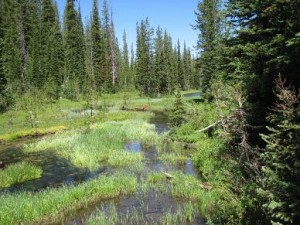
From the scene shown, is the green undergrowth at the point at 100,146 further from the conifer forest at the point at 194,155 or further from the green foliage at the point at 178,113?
the green foliage at the point at 178,113

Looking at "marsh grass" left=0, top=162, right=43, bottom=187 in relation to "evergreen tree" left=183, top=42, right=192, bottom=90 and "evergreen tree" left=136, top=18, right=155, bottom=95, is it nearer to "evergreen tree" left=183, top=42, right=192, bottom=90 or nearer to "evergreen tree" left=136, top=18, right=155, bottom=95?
"evergreen tree" left=136, top=18, right=155, bottom=95

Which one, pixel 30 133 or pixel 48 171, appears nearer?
pixel 48 171

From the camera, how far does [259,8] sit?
581 inches

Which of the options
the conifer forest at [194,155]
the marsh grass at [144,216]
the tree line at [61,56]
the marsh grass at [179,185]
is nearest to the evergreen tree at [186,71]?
the tree line at [61,56]

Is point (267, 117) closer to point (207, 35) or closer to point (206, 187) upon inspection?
point (206, 187)

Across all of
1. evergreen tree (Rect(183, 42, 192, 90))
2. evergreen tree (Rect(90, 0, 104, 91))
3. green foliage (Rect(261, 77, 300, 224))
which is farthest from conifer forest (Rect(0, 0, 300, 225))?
evergreen tree (Rect(183, 42, 192, 90))

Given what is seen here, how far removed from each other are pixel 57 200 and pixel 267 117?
8184 mm

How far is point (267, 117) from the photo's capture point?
399 inches

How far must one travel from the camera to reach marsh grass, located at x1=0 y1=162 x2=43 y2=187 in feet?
60.2

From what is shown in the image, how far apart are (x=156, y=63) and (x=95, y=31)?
49.3 ft

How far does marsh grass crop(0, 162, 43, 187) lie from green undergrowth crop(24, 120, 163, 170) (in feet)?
8.43

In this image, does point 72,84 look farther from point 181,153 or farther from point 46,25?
point 181,153

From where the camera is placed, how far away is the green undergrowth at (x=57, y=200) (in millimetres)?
12497

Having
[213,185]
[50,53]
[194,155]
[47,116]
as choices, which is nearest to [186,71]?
[50,53]
